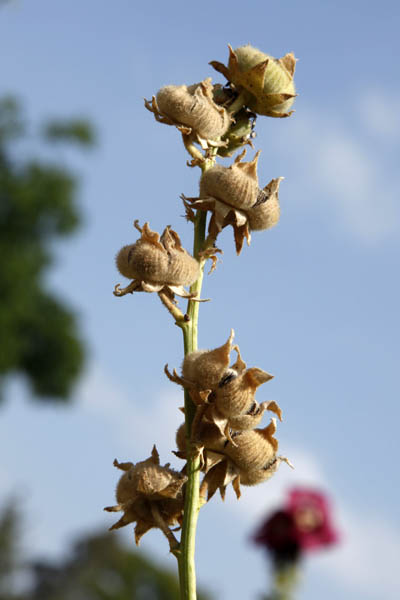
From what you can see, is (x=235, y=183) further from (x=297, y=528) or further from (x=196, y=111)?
(x=297, y=528)

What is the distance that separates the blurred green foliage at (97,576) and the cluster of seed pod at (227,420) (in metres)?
37.5

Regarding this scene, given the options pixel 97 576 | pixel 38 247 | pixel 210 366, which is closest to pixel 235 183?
pixel 210 366

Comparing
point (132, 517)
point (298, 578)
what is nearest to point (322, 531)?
point (298, 578)

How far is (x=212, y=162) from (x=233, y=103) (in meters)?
0.19

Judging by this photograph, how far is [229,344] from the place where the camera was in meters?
2.07

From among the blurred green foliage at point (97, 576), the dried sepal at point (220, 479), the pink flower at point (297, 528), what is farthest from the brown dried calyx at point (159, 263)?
the blurred green foliage at point (97, 576)

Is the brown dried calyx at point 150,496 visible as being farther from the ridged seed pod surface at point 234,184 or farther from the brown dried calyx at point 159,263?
the ridged seed pod surface at point 234,184

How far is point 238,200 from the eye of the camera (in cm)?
226

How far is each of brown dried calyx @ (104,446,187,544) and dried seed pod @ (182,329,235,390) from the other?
252mm

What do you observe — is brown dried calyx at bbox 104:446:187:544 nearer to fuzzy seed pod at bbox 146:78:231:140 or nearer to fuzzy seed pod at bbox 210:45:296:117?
fuzzy seed pod at bbox 146:78:231:140

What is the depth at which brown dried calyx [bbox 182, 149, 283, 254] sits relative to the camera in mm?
2254

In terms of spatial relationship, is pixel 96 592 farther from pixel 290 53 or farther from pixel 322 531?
pixel 290 53

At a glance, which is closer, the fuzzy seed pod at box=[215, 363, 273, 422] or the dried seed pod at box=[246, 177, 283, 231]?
the fuzzy seed pod at box=[215, 363, 273, 422]

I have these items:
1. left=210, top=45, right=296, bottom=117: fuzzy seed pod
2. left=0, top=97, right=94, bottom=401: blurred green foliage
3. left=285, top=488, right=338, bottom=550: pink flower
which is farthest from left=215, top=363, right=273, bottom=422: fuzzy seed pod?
left=0, top=97, right=94, bottom=401: blurred green foliage
